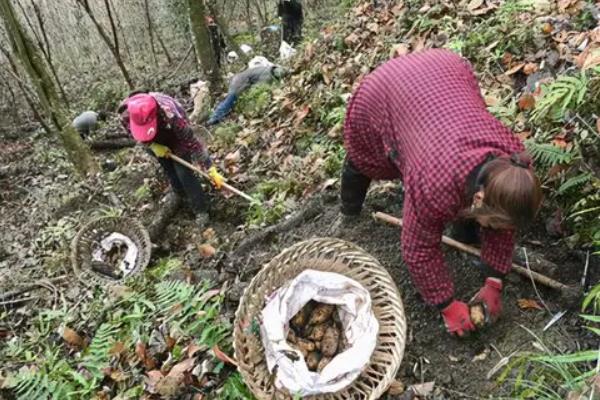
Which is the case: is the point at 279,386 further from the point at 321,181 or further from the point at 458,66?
the point at 321,181

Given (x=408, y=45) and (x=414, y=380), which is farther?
(x=408, y=45)

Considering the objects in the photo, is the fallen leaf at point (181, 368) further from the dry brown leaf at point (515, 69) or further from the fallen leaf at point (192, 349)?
the dry brown leaf at point (515, 69)

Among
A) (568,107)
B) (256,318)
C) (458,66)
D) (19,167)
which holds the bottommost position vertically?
(19,167)

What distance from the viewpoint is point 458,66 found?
9.23 ft

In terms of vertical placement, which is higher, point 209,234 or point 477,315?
point 477,315

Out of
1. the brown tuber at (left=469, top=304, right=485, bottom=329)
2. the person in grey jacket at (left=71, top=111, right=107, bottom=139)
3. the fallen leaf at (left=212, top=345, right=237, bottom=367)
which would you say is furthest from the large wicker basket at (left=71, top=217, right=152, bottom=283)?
the person in grey jacket at (left=71, top=111, right=107, bottom=139)

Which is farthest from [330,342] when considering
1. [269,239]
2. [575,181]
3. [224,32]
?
[224,32]

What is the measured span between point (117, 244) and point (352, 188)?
2.70 m

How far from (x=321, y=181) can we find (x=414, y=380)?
2.34 metres

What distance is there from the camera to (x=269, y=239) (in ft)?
13.5

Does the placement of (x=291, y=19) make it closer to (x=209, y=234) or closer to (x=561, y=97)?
(x=209, y=234)

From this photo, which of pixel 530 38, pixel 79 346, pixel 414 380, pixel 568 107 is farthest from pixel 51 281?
pixel 530 38

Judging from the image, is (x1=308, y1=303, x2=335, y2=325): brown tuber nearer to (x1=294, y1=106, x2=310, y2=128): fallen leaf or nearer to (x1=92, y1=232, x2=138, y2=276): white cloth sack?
(x1=92, y1=232, x2=138, y2=276): white cloth sack

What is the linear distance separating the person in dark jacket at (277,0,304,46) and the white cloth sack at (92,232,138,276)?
6.45 m
